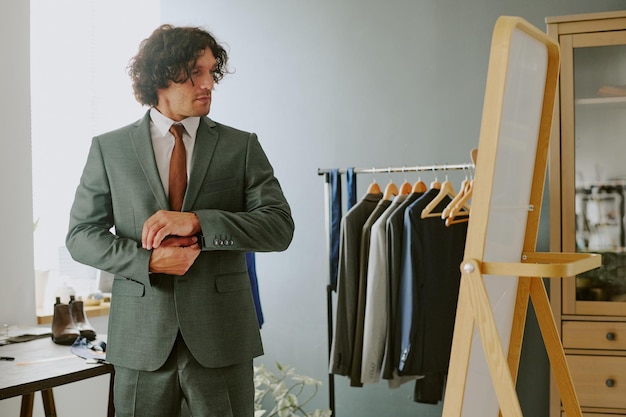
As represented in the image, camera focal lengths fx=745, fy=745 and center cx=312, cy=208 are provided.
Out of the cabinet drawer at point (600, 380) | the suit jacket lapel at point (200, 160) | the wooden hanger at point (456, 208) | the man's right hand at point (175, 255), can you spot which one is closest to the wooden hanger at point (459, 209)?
the wooden hanger at point (456, 208)

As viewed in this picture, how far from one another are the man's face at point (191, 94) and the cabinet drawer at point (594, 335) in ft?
5.85

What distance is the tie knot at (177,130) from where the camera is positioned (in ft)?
6.16

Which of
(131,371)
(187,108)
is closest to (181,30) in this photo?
(187,108)

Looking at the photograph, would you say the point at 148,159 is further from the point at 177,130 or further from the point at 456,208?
the point at 456,208

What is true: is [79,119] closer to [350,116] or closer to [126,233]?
[350,116]

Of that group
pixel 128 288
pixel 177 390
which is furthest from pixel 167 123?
pixel 177 390

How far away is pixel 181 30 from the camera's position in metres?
1.89

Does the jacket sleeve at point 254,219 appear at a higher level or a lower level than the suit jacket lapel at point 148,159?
lower

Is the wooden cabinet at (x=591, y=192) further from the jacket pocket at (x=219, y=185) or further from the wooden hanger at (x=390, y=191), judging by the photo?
the jacket pocket at (x=219, y=185)

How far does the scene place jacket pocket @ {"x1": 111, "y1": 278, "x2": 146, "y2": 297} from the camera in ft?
5.86

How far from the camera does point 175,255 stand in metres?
1.73

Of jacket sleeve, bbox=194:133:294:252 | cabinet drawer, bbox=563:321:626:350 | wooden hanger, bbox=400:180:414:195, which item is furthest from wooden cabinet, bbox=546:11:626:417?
jacket sleeve, bbox=194:133:294:252

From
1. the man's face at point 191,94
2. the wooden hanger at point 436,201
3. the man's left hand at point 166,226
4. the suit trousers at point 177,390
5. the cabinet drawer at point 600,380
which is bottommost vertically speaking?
the cabinet drawer at point 600,380

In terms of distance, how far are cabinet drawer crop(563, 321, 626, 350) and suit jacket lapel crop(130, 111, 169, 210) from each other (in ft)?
5.92
